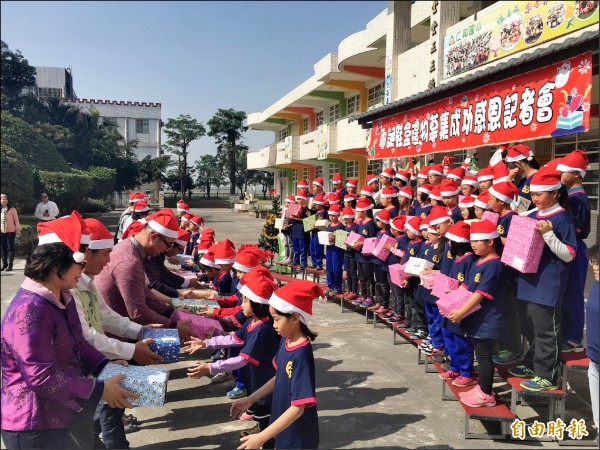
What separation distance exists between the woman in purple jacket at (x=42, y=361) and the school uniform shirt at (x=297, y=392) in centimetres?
115

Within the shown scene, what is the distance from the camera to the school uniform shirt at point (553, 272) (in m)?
4.26

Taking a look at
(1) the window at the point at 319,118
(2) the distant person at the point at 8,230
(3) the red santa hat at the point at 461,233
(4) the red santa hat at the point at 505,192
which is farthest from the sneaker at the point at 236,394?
(1) the window at the point at 319,118

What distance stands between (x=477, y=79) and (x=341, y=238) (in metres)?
3.91

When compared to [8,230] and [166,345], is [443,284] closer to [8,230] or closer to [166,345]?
[166,345]

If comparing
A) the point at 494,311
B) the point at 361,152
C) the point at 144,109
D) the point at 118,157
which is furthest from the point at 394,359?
the point at 144,109

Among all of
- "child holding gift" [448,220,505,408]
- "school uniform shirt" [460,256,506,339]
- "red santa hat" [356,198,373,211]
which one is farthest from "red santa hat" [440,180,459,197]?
"school uniform shirt" [460,256,506,339]

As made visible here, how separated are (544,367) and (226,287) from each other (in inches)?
153

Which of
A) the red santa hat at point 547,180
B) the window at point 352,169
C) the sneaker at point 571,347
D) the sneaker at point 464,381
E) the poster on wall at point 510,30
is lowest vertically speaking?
the sneaker at point 464,381

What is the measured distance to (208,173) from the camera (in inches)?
2731

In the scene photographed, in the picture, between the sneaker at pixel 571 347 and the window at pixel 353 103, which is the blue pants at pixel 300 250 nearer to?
the sneaker at pixel 571 347

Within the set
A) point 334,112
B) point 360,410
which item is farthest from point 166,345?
point 334,112

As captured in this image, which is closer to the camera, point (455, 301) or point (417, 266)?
point (455, 301)

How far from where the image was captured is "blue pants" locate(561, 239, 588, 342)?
454 cm

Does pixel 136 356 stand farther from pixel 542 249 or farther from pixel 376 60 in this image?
pixel 376 60
